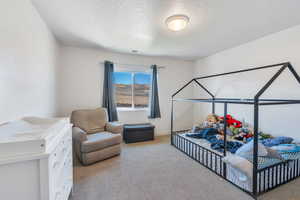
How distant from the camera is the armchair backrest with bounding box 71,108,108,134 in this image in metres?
2.84

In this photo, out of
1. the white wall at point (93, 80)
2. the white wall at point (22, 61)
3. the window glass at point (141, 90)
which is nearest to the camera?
the white wall at point (22, 61)

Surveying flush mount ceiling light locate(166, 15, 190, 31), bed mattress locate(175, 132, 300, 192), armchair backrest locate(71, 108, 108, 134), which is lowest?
bed mattress locate(175, 132, 300, 192)

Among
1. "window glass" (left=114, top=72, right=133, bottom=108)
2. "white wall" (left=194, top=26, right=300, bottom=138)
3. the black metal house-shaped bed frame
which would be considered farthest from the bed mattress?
"window glass" (left=114, top=72, right=133, bottom=108)

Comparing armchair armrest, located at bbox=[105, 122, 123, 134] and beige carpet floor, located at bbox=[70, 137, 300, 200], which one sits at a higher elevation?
armchair armrest, located at bbox=[105, 122, 123, 134]

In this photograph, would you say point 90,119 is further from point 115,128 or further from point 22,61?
point 22,61

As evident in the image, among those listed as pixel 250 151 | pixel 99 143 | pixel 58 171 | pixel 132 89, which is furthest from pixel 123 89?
pixel 250 151

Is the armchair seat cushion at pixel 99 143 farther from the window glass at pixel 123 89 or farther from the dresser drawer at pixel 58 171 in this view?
the window glass at pixel 123 89

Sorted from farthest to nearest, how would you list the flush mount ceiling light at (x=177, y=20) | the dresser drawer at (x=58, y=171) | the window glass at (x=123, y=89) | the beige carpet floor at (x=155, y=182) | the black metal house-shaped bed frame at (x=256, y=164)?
1. the window glass at (x=123, y=89)
2. the flush mount ceiling light at (x=177, y=20)
3. the beige carpet floor at (x=155, y=182)
4. the black metal house-shaped bed frame at (x=256, y=164)
5. the dresser drawer at (x=58, y=171)

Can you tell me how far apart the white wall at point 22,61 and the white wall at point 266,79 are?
12.4 feet

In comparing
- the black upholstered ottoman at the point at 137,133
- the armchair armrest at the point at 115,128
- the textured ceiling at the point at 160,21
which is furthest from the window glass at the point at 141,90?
the armchair armrest at the point at 115,128

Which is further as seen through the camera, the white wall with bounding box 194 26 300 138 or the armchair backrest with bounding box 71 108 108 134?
the armchair backrest with bounding box 71 108 108 134

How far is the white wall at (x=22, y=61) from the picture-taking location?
1.21 meters

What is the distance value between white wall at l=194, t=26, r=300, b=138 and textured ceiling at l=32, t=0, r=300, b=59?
0.73 ft

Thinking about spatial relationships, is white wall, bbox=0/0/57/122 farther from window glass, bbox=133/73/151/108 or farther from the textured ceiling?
window glass, bbox=133/73/151/108
